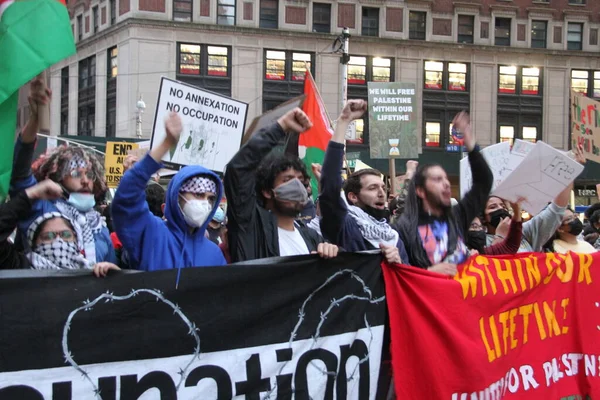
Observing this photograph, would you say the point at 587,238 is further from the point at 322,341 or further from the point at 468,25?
the point at 468,25

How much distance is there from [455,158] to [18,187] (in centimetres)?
3230

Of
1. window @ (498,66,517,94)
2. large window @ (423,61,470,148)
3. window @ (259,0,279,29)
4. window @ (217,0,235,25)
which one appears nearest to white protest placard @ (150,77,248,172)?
window @ (217,0,235,25)

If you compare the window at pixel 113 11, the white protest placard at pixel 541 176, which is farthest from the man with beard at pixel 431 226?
the window at pixel 113 11

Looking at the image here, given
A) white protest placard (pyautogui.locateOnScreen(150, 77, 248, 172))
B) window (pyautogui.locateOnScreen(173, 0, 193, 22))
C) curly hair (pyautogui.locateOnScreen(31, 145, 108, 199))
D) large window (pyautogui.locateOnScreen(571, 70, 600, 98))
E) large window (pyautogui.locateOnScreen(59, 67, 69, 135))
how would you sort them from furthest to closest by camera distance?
1. large window (pyautogui.locateOnScreen(59, 67, 69, 135))
2. large window (pyautogui.locateOnScreen(571, 70, 600, 98))
3. window (pyautogui.locateOnScreen(173, 0, 193, 22))
4. white protest placard (pyautogui.locateOnScreen(150, 77, 248, 172))
5. curly hair (pyautogui.locateOnScreen(31, 145, 108, 199))

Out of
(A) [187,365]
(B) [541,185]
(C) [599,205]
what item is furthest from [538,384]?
(C) [599,205]

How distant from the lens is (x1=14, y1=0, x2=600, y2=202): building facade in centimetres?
3178

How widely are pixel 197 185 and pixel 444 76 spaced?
32700mm

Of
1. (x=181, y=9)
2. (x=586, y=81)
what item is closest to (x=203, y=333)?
(x=181, y=9)

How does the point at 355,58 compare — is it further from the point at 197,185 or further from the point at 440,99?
the point at 197,185

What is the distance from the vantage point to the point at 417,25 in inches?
1373

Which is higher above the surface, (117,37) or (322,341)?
(117,37)

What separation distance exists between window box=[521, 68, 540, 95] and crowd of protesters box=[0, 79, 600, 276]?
33081 millimetres

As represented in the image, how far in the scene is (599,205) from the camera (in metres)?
9.32

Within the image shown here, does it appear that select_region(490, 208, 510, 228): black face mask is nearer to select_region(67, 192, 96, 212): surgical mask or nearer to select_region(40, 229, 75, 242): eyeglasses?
select_region(67, 192, 96, 212): surgical mask
